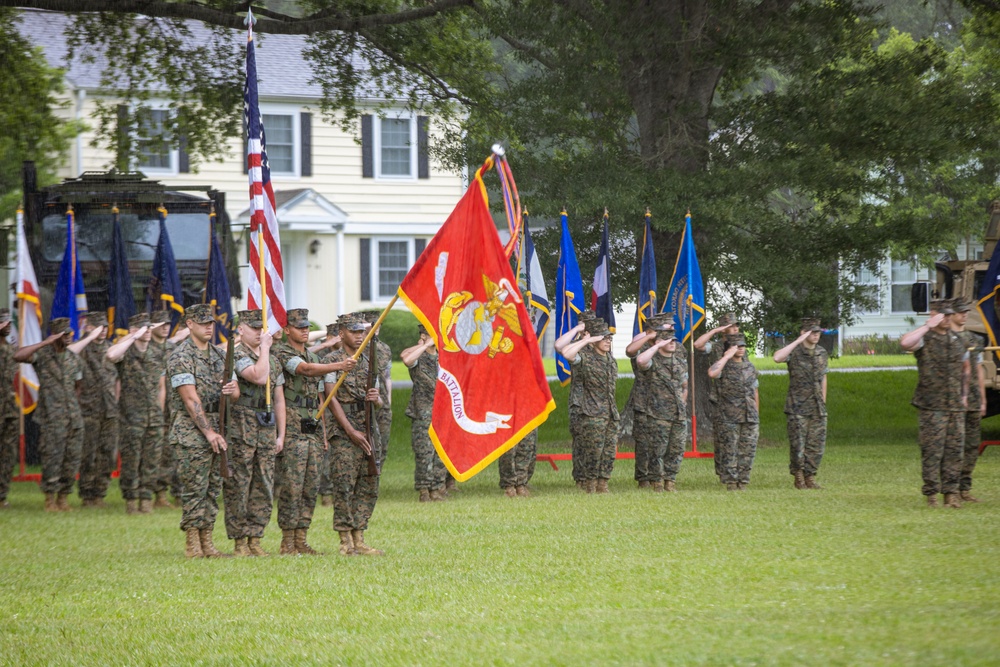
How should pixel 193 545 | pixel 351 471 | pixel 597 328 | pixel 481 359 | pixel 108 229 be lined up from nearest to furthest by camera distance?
pixel 481 359, pixel 351 471, pixel 193 545, pixel 597 328, pixel 108 229

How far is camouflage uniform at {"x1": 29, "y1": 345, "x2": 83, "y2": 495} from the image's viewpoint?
14891mm

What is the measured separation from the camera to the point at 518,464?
15867 millimetres

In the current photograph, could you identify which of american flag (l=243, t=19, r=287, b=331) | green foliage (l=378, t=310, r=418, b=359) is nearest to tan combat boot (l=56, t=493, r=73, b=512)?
american flag (l=243, t=19, r=287, b=331)

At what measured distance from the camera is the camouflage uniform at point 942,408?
12953mm

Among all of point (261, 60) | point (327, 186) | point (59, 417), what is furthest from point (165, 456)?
point (261, 60)

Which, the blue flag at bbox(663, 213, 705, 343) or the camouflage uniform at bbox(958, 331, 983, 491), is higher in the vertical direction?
the blue flag at bbox(663, 213, 705, 343)

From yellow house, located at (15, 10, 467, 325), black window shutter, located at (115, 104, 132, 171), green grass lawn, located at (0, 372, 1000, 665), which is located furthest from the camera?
yellow house, located at (15, 10, 467, 325)

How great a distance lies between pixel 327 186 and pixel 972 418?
2304 cm

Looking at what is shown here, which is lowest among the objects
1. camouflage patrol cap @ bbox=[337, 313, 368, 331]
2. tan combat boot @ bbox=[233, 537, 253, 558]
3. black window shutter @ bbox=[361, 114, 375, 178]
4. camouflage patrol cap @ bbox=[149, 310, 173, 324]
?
tan combat boot @ bbox=[233, 537, 253, 558]

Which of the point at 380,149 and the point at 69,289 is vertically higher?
the point at 380,149

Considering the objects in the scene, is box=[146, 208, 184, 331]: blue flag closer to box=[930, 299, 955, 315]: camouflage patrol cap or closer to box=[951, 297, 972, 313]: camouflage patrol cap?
box=[930, 299, 955, 315]: camouflage patrol cap

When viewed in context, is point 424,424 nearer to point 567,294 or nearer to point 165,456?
point 567,294

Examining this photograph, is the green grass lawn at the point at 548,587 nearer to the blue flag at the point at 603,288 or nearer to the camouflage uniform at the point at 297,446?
the camouflage uniform at the point at 297,446

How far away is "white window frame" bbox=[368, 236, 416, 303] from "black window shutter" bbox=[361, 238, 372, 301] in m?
0.06
